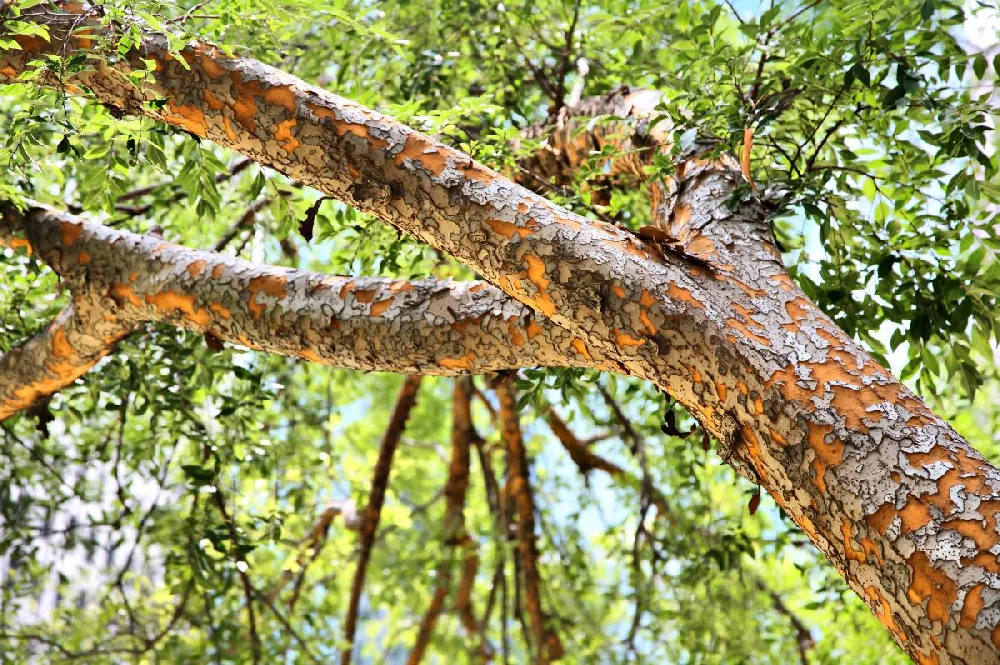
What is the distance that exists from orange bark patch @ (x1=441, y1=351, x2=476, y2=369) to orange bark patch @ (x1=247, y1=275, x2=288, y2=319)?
264mm

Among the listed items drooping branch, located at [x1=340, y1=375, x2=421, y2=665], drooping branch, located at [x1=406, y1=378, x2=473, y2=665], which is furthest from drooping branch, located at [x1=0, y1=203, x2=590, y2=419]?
drooping branch, located at [x1=406, y1=378, x2=473, y2=665]

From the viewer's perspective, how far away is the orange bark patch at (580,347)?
1316 mm

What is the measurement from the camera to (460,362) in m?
1.41

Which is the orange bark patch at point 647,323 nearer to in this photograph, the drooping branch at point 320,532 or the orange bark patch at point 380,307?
the orange bark patch at point 380,307

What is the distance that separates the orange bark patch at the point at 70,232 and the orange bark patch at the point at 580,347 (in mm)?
878

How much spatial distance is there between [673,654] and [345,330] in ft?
6.50

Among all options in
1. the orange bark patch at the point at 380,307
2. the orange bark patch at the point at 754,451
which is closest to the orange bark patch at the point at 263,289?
the orange bark patch at the point at 380,307

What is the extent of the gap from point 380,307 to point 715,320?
1.67 ft

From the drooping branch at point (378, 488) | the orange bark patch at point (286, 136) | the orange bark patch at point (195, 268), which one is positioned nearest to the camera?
the orange bark patch at point (286, 136)

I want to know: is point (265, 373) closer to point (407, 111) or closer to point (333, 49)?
point (333, 49)

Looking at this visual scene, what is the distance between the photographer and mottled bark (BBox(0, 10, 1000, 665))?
3.05 ft

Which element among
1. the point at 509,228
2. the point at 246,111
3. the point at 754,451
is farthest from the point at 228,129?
the point at 754,451

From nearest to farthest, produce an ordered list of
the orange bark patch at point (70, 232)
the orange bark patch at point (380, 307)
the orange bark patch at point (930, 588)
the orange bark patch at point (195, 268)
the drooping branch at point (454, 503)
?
the orange bark patch at point (930, 588)
the orange bark patch at point (380, 307)
the orange bark patch at point (195, 268)
the orange bark patch at point (70, 232)
the drooping branch at point (454, 503)

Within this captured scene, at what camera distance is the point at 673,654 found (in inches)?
119
